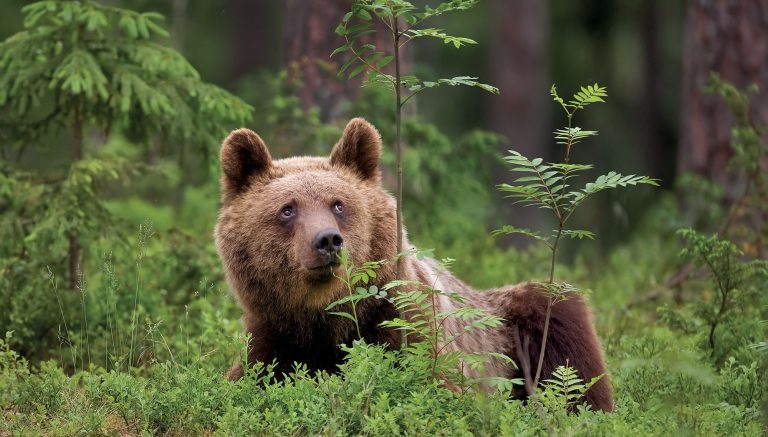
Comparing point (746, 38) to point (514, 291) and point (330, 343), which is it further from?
point (330, 343)

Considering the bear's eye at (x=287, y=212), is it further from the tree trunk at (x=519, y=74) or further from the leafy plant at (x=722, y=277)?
the tree trunk at (x=519, y=74)

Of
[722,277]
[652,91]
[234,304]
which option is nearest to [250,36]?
[652,91]

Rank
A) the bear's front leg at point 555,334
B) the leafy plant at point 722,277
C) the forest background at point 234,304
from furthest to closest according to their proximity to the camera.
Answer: the leafy plant at point 722,277 < the bear's front leg at point 555,334 < the forest background at point 234,304

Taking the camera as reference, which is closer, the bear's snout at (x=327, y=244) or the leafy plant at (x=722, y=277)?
the bear's snout at (x=327, y=244)

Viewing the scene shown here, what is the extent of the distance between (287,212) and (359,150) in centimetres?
72

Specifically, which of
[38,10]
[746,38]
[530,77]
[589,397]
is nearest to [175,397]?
[589,397]

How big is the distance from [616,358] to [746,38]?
5.88 meters

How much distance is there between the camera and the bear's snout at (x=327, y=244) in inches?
223

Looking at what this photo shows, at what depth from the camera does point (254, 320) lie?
20.9 feet

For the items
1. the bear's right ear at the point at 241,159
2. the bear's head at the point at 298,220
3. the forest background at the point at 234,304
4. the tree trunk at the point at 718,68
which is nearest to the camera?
the forest background at the point at 234,304

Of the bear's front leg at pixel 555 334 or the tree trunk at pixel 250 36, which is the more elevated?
the tree trunk at pixel 250 36

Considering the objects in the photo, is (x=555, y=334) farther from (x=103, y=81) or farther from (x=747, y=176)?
(x=747, y=176)

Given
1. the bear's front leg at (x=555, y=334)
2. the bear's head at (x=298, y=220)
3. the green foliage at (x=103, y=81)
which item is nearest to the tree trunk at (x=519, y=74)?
the green foliage at (x=103, y=81)

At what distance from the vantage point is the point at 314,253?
5.73m
